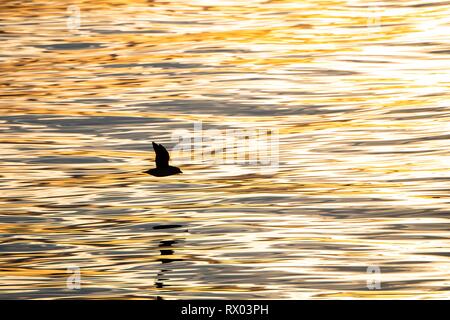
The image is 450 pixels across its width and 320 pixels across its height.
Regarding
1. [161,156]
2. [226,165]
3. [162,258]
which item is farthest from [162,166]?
[162,258]

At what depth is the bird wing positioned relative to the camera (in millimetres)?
13859

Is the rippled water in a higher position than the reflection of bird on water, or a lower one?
higher

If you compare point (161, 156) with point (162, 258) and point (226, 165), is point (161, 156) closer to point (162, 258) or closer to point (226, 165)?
point (226, 165)

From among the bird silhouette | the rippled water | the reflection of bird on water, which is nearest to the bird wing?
the bird silhouette

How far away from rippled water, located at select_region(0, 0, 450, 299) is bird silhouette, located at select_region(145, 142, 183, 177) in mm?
206

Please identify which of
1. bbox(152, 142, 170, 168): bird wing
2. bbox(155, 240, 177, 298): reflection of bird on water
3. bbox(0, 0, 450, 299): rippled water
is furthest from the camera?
bbox(152, 142, 170, 168): bird wing

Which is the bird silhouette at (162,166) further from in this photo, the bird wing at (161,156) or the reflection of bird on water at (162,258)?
the reflection of bird on water at (162,258)

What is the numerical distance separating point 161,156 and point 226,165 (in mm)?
1569

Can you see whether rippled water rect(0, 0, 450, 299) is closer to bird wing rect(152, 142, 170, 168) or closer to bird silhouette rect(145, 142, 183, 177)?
bird silhouette rect(145, 142, 183, 177)

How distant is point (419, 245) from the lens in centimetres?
1254

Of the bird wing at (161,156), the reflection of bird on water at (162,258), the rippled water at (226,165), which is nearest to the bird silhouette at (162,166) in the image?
the bird wing at (161,156)

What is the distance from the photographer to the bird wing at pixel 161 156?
1386 cm

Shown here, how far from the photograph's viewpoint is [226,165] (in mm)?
15336

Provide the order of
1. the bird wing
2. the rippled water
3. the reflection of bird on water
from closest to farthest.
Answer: the reflection of bird on water, the rippled water, the bird wing
